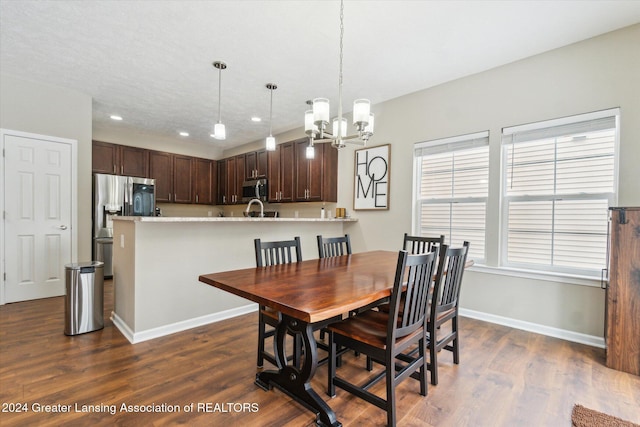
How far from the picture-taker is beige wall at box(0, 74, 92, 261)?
359 centimetres

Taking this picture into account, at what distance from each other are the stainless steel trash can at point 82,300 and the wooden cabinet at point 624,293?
435cm

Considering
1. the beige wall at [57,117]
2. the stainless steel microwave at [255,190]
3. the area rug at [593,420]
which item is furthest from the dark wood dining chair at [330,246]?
the beige wall at [57,117]

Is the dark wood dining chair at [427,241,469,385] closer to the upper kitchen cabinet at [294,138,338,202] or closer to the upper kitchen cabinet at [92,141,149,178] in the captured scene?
the upper kitchen cabinet at [294,138,338,202]

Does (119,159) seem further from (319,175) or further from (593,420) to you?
(593,420)

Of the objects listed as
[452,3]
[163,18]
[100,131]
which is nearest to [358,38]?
[452,3]

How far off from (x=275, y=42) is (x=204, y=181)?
458cm

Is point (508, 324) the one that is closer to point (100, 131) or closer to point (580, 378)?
point (580, 378)

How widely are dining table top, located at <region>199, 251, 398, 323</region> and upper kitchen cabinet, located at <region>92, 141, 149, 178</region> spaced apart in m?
4.78

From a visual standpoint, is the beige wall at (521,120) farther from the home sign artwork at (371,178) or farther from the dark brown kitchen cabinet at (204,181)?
the dark brown kitchen cabinet at (204,181)

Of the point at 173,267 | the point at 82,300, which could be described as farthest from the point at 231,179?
the point at 82,300

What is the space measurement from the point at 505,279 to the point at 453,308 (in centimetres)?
130

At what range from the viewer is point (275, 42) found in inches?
→ 110

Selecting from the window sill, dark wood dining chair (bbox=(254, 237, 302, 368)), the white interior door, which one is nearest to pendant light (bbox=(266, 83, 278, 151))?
dark wood dining chair (bbox=(254, 237, 302, 368))

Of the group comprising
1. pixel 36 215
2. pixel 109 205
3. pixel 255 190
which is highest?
pixel 255 190
